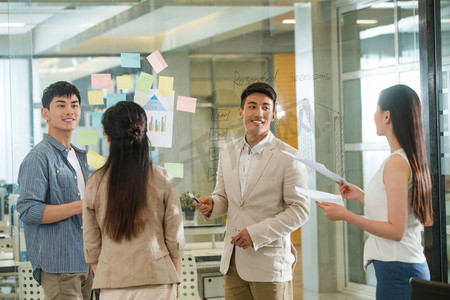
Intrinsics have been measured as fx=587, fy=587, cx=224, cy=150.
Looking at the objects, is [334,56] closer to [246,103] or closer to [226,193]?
[246,103]

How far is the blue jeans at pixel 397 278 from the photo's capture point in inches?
94.7

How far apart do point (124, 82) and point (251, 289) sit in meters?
1.59

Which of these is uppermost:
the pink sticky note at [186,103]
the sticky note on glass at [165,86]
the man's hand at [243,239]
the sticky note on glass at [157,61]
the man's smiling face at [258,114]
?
the sticky note on glass at [157,61]

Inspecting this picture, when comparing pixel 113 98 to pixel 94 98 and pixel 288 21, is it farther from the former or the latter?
pixel 288 21

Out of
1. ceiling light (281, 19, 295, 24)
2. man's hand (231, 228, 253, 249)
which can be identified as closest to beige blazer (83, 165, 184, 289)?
man's hand (231, 228, 253, 249)

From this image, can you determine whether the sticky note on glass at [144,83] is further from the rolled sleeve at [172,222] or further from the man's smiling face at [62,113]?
the rolled sleeve at [172,222]

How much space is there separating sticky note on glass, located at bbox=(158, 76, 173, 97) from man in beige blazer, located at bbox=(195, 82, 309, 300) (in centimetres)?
83

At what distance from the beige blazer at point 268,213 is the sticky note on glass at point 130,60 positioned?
112cm

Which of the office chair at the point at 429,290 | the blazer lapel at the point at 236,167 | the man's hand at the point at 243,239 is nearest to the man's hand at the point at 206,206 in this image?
the blazer lapel at the point at 236,167

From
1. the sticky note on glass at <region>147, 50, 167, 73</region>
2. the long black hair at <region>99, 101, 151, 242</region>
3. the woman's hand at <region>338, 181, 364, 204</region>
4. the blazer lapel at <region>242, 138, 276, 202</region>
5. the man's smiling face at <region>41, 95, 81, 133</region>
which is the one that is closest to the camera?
the long black hair at <region>99, 101, 151, 242</region>

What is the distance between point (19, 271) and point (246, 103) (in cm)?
175

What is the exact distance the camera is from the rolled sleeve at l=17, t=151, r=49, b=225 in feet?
9.73

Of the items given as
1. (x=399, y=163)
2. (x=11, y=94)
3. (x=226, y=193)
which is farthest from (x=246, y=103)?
(x=11, y=94)

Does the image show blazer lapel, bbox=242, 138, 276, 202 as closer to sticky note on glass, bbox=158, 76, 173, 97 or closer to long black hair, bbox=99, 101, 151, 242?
long black hair, bbox=99, 101, 151, 242
